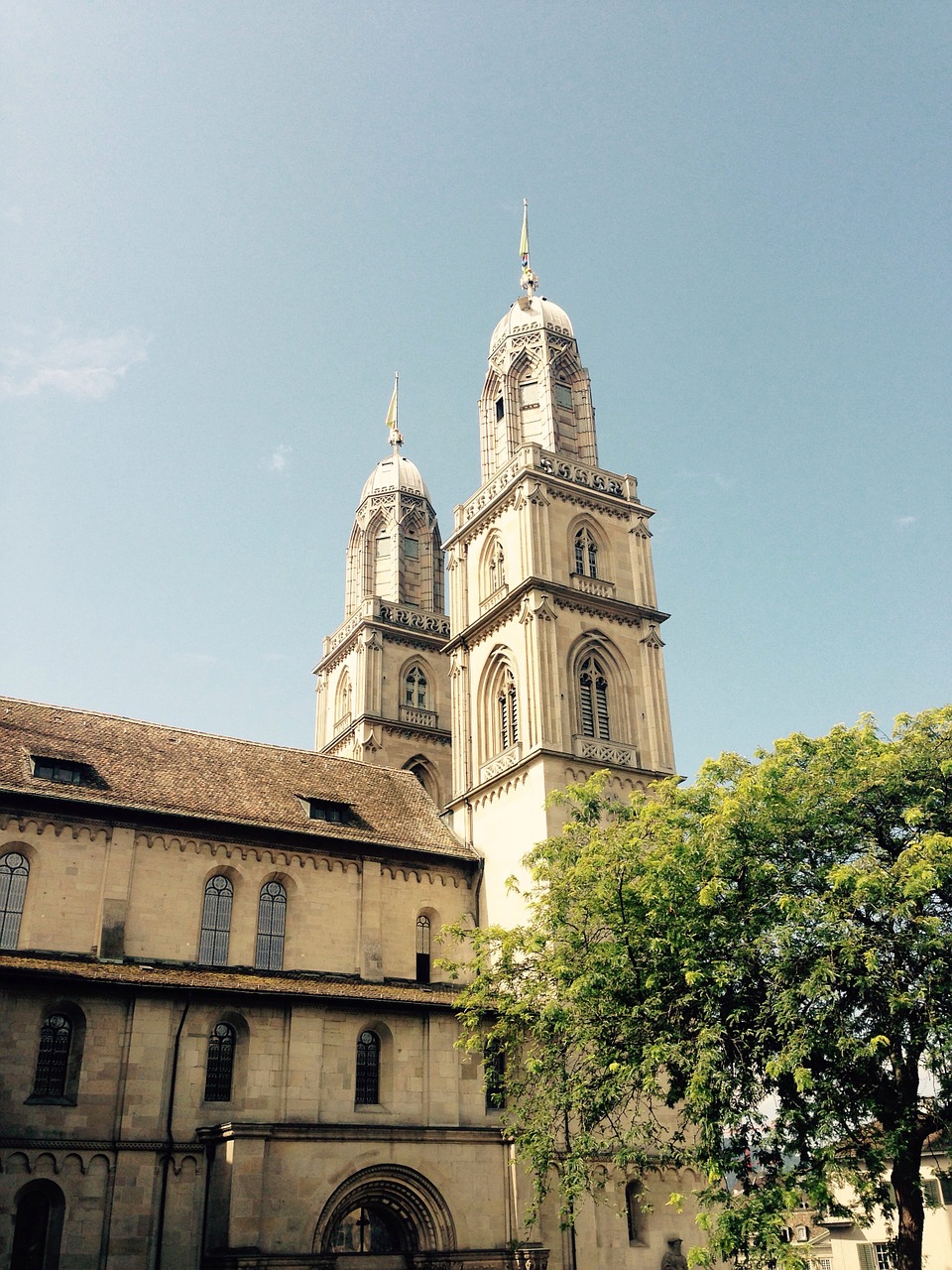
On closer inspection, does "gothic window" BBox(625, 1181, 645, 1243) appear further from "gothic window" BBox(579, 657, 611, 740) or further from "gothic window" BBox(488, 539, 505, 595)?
"gothic window" BBox(488, 539, 505, 595)

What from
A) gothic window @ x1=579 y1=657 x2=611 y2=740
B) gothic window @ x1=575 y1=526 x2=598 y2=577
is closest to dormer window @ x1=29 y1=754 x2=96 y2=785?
gothic window @ x1=579 y1=657 x2=611 y2=740

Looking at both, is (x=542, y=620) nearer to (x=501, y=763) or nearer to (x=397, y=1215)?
(x=501, y=763)

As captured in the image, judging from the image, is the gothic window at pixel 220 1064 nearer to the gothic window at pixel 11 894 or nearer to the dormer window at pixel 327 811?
the gothic window at pixel 11 894

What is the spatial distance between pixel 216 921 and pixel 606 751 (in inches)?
600

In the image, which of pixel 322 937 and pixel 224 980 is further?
pixel 322 937

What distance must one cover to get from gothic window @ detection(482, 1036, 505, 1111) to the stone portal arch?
319 centimetres

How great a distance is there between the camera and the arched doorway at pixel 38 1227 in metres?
26.1

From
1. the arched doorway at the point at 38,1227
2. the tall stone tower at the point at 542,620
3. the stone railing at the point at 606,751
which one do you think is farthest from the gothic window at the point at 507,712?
the arched doorway at the point at 38,1227

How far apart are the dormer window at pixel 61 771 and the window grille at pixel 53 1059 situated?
7.43 meters

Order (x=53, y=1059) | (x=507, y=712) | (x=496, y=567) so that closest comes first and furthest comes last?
1. (x=53, y=1059)
2. (x=507, y=712)
3. (x=496, y=567)

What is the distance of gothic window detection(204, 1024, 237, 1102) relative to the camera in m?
29.9

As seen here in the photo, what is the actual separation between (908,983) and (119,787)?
22992 millimetres

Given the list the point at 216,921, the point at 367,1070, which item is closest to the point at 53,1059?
the point at 216,921

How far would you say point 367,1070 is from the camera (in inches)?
1265
